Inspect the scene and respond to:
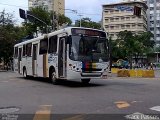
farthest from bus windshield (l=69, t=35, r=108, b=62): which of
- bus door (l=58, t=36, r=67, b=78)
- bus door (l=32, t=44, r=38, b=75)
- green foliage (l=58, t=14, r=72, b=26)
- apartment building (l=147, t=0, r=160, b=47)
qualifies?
apartment building (l=147, t=0, r=160, b=47)

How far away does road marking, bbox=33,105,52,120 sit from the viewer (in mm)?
11058

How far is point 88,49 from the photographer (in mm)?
21609

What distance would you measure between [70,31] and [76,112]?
10114 millimetres

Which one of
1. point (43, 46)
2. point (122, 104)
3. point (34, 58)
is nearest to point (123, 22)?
point (34, 58)

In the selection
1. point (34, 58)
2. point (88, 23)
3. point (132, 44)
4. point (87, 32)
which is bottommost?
point (34, 58)

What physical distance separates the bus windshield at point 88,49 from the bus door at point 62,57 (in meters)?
0.73

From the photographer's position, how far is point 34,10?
277 ft

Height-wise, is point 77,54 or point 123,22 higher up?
point 123,22

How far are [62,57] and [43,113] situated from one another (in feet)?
34.7

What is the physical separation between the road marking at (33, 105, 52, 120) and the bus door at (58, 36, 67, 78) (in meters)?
8.58

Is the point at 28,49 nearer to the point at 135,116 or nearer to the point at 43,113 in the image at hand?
the point at 43,113

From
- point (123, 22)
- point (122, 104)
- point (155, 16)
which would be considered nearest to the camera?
point (122, 104)

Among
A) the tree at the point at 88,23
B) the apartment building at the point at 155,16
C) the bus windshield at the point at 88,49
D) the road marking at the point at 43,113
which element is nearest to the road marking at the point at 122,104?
the road marking at the point at 43,113

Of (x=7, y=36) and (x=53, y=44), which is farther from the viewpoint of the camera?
(x=7, y=36)
